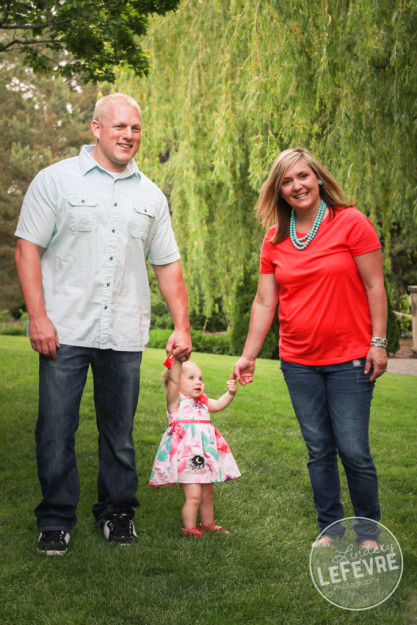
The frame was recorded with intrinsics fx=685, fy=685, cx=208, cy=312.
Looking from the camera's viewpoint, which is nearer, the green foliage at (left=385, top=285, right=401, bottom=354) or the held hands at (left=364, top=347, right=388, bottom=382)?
the held hands at (left=364, top=347, right=388, bottom=382)

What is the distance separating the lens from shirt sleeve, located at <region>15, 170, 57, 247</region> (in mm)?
3023

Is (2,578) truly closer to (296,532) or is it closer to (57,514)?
(57,514)

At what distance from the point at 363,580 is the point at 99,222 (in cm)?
187

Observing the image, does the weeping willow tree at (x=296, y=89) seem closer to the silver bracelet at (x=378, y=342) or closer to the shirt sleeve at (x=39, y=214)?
the silver bracelet at (x=378, y=342)

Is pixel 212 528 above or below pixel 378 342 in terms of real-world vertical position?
below

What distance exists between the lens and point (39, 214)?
304 cm

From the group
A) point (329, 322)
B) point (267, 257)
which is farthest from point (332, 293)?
point (267, 257)

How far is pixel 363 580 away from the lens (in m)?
2.61

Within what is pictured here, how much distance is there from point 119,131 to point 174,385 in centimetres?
124

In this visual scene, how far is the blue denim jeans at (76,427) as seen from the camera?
123 inches

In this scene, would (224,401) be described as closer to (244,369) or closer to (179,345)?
(244,369)

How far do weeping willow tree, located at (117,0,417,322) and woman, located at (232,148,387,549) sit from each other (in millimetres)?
2959

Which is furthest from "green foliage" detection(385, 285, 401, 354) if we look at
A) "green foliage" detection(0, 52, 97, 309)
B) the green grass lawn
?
"green foliage" detection(0, 52, 97, 309)

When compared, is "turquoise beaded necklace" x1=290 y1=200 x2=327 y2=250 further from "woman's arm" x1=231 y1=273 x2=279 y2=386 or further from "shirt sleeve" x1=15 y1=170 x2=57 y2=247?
"shirt sleeve" x1=15 y1=170 x2=57 y2=247
